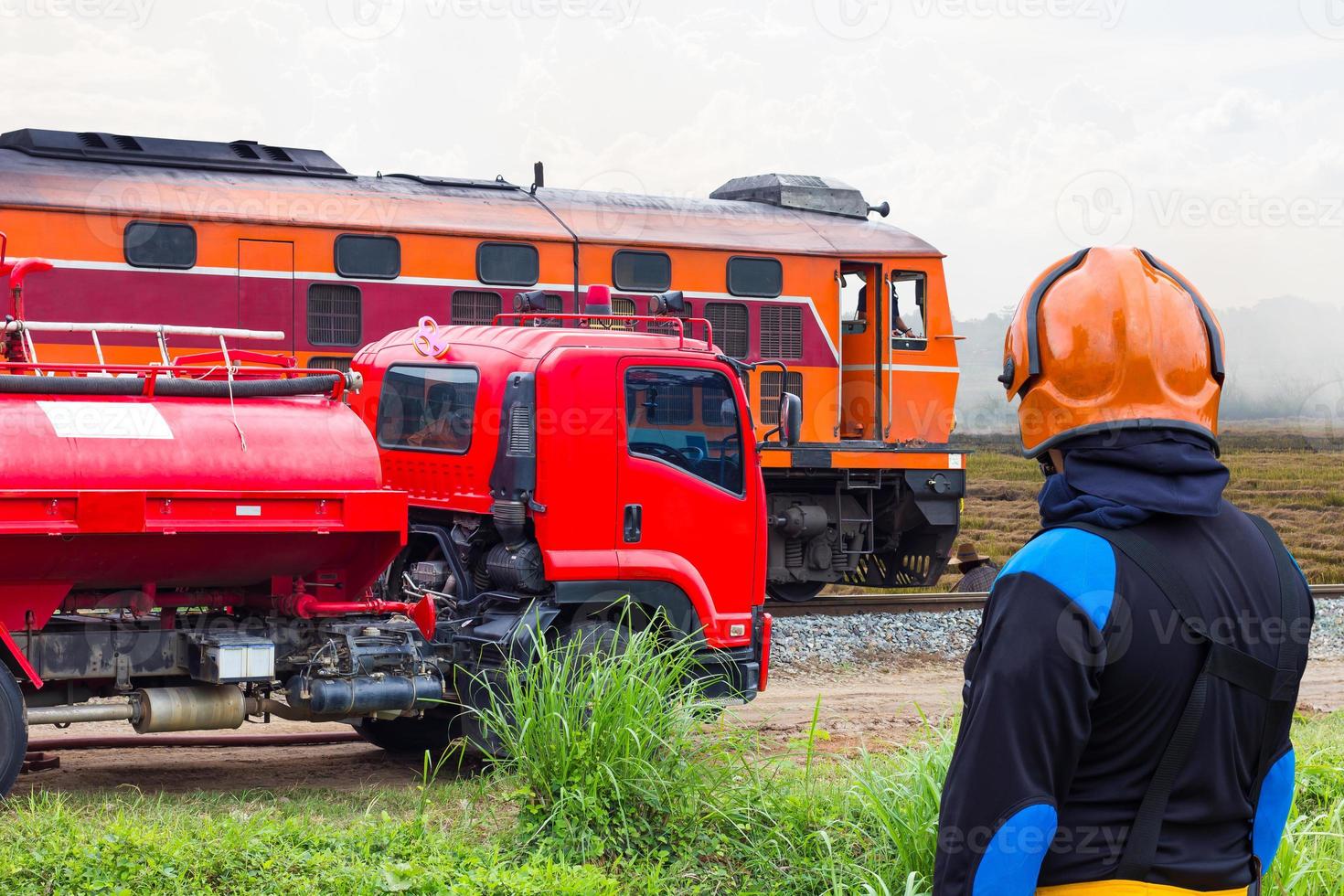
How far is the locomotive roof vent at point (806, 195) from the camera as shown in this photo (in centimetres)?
1670

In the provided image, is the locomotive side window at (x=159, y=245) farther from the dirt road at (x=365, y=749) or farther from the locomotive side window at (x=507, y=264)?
the dirt road at (x=365, y=749)

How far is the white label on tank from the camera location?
270 inches

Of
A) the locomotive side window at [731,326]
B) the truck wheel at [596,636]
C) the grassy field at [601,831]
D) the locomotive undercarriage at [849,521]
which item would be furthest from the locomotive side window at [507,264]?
the grassy field at [601,831]

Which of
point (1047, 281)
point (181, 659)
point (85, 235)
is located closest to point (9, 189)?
point (85, 235)

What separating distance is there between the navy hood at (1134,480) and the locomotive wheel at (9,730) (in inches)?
225

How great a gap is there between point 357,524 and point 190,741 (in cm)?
292

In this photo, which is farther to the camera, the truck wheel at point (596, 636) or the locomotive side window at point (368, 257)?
the locomotive side window at point (368, 257)

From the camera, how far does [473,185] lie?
584 inches

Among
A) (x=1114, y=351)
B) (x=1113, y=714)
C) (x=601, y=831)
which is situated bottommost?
(x=601, y=831)

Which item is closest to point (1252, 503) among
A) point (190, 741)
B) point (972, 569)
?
point (972, 569)

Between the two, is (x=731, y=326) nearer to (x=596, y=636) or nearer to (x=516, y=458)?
(x=516, y=458)

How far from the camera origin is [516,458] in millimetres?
7980


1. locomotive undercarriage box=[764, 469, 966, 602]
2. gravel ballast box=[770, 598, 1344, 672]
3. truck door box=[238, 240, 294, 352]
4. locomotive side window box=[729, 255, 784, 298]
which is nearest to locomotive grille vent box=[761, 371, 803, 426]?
locomotive undercarriage box=[764, 469, 966, 602]

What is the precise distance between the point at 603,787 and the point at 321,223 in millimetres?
8892
